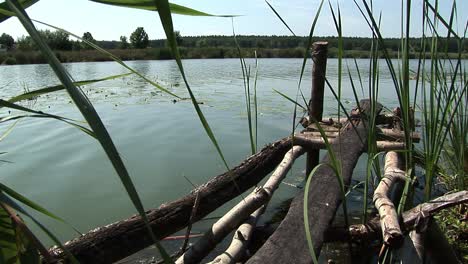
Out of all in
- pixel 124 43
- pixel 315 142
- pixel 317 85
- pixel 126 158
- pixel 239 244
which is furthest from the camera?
pixel 124 43

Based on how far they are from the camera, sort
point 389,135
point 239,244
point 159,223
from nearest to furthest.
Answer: point 239,244 → point 159,223 → point 389,135

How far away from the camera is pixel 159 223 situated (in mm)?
2438

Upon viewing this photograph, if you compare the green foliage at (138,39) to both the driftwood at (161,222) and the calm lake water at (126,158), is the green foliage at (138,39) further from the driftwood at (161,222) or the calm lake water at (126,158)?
the driftwood at (161,222)

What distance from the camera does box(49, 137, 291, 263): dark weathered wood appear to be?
6.60ft

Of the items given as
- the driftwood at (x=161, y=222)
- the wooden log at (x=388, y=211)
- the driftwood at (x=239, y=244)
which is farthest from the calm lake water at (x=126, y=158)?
the wooden log at (x=388, y=211)

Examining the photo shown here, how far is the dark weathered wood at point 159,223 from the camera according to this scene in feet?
6.60

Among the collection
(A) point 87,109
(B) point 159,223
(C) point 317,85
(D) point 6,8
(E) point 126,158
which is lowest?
(E) point 126,158

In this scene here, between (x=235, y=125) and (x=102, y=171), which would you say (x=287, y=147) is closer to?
(x=102, y=171)

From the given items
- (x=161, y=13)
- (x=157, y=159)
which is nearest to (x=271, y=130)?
(x=157, y=159)

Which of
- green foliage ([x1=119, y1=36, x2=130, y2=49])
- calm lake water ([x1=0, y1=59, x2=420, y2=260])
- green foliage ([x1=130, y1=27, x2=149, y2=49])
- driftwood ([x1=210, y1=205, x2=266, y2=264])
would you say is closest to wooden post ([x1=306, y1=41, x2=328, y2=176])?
calm lake water ([x1=0, y1=59, x2=420, y2=260])

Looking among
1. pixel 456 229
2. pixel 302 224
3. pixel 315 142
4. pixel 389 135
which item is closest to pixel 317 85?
pixel 389 135

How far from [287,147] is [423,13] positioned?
224cm

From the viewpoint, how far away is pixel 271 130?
7.13m

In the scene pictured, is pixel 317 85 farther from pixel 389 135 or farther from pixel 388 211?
pixel 388 211
